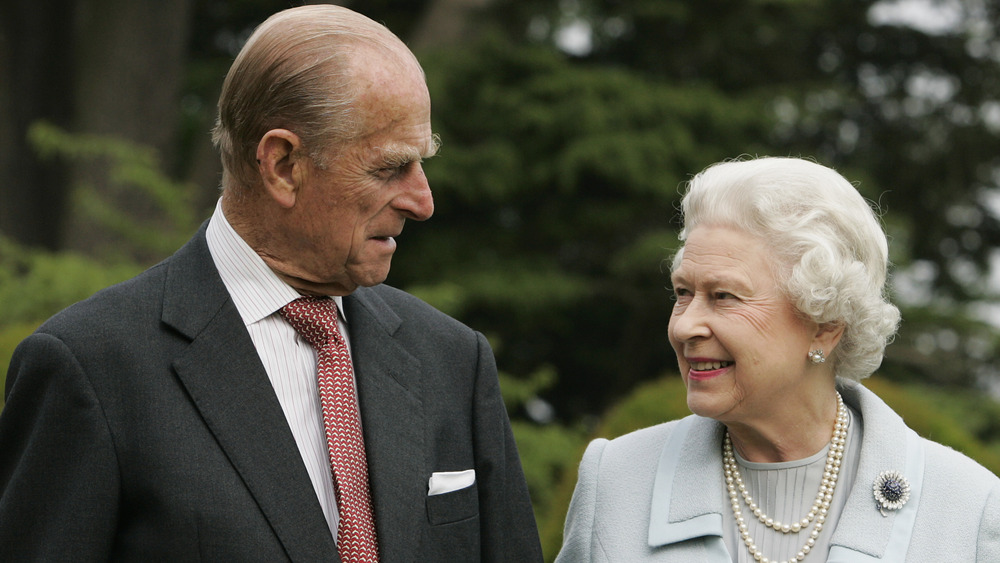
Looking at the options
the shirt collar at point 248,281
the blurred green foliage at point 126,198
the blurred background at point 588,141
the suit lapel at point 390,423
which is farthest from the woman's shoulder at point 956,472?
the blurred green foliage at point 126,198

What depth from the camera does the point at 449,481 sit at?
2.60 metres

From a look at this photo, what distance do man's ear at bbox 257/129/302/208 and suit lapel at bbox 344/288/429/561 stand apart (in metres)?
0.35

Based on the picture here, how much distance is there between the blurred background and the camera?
9203 millimetres

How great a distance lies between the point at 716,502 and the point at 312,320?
1.09 m

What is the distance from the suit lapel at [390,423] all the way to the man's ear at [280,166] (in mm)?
350

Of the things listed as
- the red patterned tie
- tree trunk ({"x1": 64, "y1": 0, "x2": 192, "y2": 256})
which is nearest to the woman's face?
the red patterned tie

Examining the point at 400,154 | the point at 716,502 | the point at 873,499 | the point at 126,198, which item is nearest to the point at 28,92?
the point at 126,198

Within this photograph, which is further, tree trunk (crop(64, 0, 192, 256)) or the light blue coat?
tree trunk (crop(64, 0, 192, 256))

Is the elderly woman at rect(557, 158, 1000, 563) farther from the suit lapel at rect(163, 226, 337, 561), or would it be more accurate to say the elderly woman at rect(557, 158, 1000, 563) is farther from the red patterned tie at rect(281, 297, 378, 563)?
the suit lapel at rect(163, 226, 337, 561)

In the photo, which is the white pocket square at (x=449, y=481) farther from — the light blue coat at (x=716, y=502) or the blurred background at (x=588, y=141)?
the blurred background at (x=588, y=141)

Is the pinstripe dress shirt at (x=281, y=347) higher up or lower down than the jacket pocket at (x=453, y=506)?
higher up

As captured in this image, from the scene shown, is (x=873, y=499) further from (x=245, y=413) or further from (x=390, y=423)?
(x=245, y=413)

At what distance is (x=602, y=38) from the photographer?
404 inches

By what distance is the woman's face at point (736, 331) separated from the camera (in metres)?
2.68
